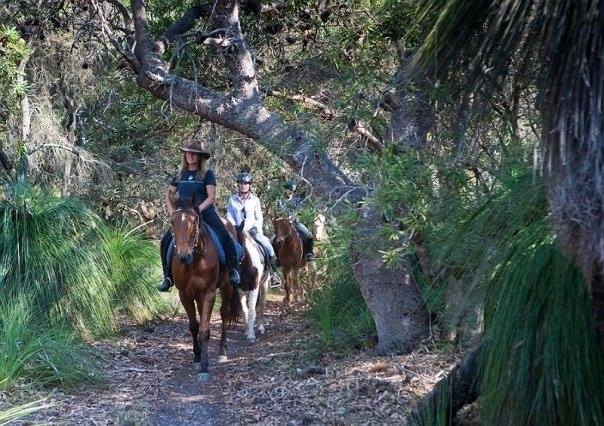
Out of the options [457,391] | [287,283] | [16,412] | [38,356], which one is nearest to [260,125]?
[38,356]

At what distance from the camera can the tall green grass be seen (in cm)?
987

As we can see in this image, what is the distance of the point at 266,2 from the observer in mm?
10039

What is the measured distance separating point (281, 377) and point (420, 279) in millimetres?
1729

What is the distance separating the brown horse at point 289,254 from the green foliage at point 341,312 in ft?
17.8

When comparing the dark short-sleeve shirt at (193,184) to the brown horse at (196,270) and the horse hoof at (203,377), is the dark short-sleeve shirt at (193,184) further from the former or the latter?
the horse hoof at (203,377)

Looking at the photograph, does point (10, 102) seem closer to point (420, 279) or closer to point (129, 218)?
point (129, 218)

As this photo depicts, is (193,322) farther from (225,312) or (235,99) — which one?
(235,99)

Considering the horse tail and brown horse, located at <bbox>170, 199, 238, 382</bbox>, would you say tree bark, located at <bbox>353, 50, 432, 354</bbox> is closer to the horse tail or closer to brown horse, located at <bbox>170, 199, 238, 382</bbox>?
brown horse, located at <bbox>170, 199, 238, 382</bbox>

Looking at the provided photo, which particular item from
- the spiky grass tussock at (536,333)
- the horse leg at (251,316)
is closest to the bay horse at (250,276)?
the horse leg at (251,316)

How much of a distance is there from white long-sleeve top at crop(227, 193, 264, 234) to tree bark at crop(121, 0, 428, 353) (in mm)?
4558

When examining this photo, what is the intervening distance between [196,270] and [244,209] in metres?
3.39

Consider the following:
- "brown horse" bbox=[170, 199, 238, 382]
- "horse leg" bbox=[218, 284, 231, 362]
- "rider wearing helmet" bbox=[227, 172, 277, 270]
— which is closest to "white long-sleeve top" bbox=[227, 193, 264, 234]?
"rider wearing helmet" bbox=[227, 172, 277, 270]

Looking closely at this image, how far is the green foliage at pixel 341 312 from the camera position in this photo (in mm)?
9609

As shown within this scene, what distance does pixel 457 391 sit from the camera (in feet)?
16.9
